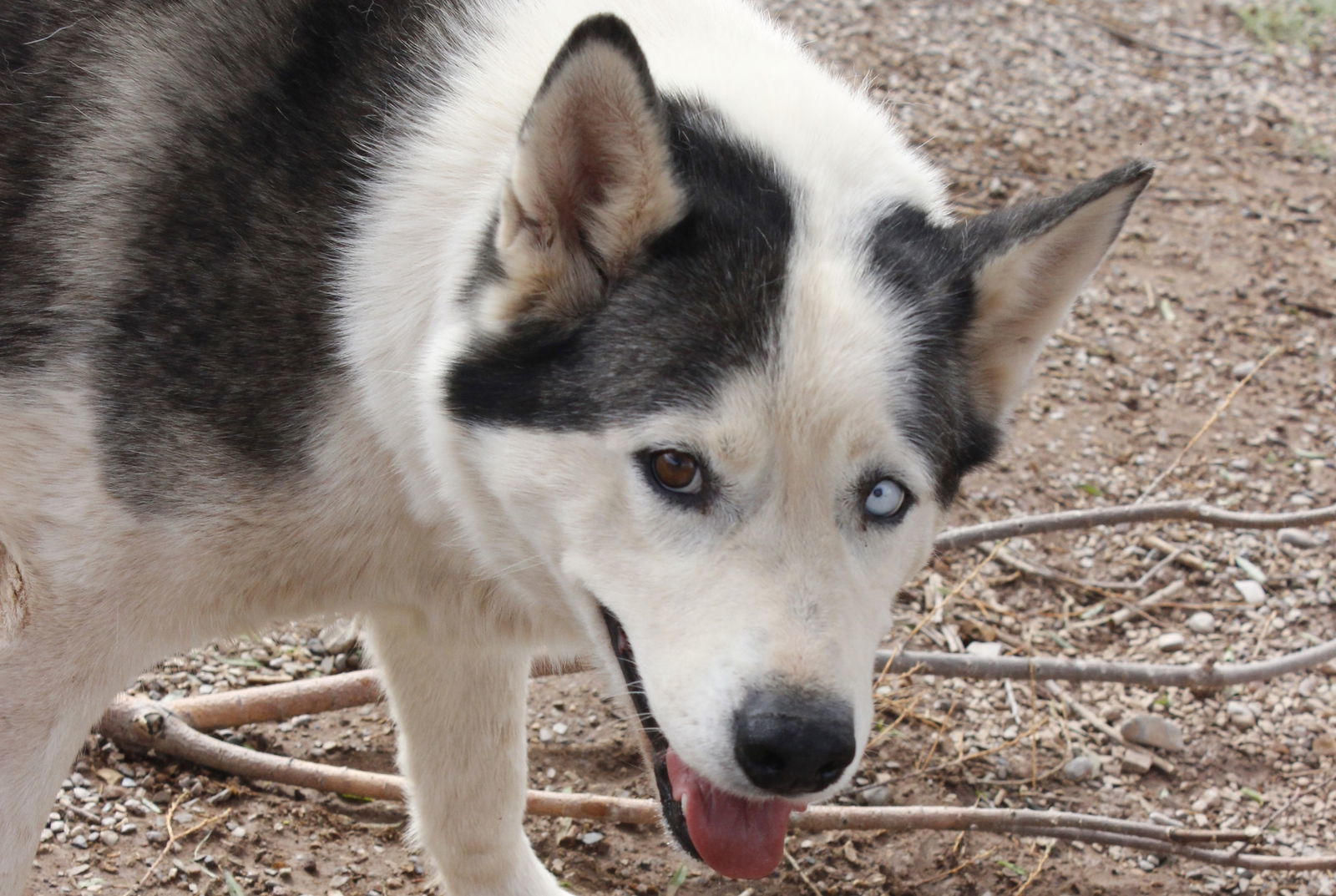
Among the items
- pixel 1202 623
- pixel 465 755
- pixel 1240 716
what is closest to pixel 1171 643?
pixel 1202 623

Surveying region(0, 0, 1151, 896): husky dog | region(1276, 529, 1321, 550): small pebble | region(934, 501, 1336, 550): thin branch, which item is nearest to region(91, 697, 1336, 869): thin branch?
region(934, 501, 1336, 550): thin branch

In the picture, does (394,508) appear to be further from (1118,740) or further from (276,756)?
(1118,740)

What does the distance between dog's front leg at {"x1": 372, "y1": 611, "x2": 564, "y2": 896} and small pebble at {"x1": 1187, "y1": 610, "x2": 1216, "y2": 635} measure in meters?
2.40

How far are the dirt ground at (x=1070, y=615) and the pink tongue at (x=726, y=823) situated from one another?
1.15 meters

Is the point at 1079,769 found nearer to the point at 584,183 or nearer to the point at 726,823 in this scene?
the point at 726,823

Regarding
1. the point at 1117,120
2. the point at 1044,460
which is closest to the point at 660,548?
the point at 1044,460

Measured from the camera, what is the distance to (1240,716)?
166 inches

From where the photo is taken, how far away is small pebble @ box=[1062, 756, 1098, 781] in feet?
13.1

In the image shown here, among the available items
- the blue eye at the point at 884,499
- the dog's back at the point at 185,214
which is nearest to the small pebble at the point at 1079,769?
the blue eye at the point at 884,499

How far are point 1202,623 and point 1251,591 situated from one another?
11.6 inches

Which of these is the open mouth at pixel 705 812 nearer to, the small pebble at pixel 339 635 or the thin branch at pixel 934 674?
the small pebble at pixel 339 635

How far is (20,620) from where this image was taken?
8.29ft

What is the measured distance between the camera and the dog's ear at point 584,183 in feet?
7.09

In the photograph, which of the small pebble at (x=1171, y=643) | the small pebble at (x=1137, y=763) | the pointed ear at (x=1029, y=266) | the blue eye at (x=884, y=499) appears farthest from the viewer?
the small pebble at (x=1171, y=643)
